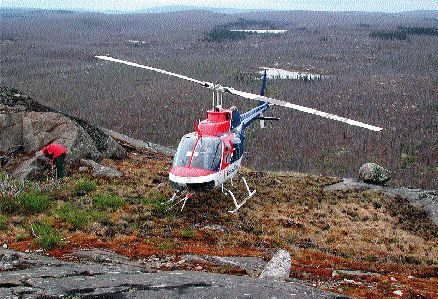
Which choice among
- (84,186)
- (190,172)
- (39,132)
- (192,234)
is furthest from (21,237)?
(39,132)

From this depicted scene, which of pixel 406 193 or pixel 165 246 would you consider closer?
pixel 165 246

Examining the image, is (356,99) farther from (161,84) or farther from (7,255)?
(7,255)

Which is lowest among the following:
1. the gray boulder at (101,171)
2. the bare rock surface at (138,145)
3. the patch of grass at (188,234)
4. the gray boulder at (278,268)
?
the bare rock surface at (138,145)

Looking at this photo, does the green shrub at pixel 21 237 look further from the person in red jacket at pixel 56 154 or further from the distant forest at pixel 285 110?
the distant forest at pixel 285 110

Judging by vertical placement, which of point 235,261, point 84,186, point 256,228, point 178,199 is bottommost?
point 256,228

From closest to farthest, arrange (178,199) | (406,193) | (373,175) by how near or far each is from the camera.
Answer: (178,199) < (406,193) < (373,175)

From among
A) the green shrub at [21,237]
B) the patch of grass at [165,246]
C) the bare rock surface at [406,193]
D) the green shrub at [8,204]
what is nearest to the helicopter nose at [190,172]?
the patch of grass at [165,246]

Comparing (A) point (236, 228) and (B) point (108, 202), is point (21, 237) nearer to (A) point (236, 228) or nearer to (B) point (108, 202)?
(B) point (108, 202)

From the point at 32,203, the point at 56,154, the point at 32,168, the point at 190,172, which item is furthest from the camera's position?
the point at 32,168
